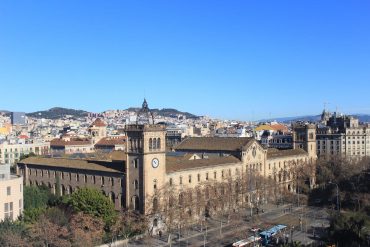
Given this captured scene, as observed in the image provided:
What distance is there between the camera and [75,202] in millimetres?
70750

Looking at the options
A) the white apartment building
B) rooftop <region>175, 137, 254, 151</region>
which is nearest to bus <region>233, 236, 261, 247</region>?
rooftop <region>175, 137, 254, 151</region>

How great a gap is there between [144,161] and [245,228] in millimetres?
19135

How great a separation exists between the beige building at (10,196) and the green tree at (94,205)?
8111 mm

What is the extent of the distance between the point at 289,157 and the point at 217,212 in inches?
1302

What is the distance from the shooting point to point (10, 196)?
2739 inches

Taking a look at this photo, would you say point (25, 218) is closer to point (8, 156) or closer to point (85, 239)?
point (85, 239)

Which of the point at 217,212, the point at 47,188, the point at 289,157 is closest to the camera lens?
the point at 217,212

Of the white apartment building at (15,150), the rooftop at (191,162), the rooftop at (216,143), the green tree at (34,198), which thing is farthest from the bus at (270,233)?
the white apartment building at (15,150)

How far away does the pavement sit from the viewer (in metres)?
69.6

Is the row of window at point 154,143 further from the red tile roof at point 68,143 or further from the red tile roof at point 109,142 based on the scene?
the red tile roof at point 68,143

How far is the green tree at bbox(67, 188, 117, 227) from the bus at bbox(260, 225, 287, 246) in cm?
2140

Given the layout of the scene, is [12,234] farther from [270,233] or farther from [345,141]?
[345,141]

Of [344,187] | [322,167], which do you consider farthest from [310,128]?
[344,187]

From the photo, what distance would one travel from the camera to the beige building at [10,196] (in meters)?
68.2
